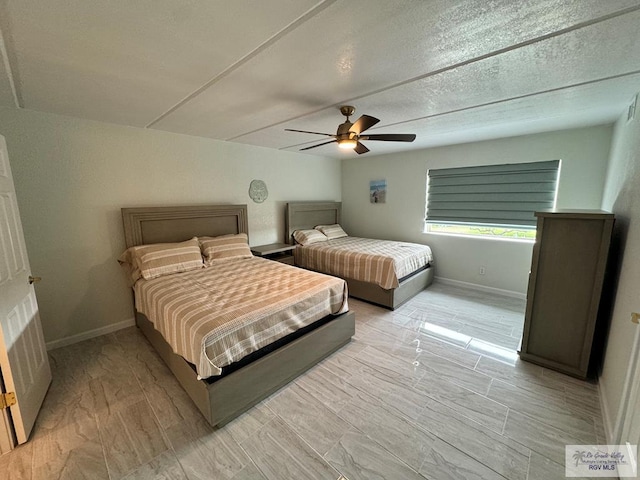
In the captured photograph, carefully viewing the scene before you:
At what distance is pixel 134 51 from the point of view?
1.43 meters

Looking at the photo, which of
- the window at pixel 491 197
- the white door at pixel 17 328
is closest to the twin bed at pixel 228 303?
the white door at pixel 17 328

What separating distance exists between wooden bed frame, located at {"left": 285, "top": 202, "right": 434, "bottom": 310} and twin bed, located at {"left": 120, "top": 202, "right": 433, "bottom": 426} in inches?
0.7

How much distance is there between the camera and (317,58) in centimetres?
152

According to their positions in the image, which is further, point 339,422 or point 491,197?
point 491,197

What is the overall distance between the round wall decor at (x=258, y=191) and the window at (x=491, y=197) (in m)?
2.83

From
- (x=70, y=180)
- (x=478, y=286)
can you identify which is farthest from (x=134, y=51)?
(x=478, y=286)

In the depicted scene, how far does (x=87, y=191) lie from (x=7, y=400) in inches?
78.2

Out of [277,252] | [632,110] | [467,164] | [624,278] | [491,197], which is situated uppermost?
[632,110]

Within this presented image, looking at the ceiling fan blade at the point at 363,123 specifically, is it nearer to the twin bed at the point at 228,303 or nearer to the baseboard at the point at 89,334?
the twin bed at the point at 228,303

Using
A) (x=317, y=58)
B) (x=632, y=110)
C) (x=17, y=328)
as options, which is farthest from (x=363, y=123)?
(x=17, y=328)

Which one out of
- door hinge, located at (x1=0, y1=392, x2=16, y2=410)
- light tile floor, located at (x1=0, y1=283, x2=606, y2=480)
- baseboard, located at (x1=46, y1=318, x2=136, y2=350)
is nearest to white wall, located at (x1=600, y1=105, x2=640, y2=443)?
light tile floor, located at (x1=0, y1=283, x2=606, y2=480)

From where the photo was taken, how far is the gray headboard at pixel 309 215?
463 centimetres

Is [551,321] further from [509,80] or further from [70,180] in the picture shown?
[70,180]

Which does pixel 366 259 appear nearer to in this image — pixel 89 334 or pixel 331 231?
pixel 331 231
